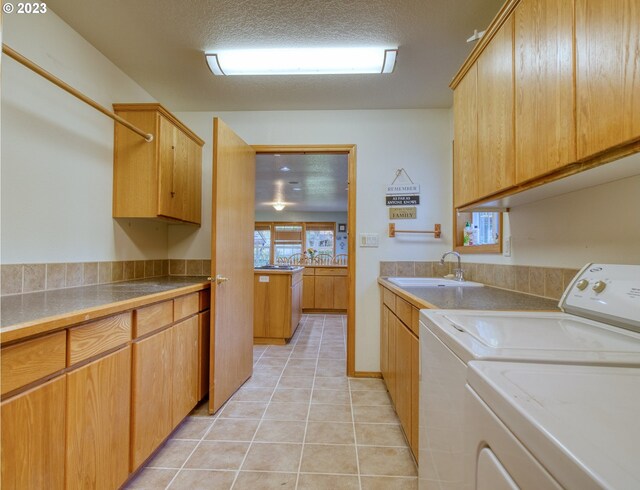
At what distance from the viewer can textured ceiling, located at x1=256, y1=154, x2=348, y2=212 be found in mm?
3895

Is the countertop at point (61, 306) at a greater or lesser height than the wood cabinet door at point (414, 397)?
greater

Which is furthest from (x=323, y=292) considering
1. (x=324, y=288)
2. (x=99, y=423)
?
(x=99, y=423)

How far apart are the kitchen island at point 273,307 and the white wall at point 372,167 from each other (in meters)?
1.13

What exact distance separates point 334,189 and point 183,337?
430 centimetres

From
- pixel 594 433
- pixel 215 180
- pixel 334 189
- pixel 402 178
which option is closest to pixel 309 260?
pixel 334 189

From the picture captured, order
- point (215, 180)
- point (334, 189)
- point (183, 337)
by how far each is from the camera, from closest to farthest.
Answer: point (183, 337), point (215, 180), point (334, 189)

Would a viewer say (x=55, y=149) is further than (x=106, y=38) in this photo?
No

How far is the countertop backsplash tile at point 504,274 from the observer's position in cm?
132

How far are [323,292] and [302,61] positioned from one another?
4032mm

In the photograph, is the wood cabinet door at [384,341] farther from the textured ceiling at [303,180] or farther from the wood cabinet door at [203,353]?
the textured ceiling at [303,180]

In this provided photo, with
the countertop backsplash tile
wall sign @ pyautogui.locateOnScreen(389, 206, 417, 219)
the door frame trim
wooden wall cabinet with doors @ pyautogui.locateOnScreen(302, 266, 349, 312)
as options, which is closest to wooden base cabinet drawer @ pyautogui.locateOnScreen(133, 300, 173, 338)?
the door frame trim

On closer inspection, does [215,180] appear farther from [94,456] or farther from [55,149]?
[94,456]

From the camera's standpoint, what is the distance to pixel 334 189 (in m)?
5.60
